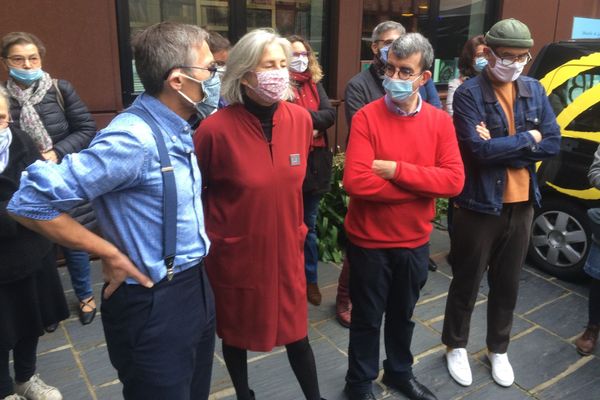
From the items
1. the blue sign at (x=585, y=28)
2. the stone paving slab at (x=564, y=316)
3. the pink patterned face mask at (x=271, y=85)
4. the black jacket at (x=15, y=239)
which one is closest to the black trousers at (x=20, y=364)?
the black jacket at (x=15, y=239)

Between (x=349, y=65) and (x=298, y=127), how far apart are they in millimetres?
4117

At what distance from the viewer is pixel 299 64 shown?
3.78m

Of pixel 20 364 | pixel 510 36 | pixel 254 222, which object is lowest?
pixel 20 364

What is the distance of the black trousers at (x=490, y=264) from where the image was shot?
2.96m

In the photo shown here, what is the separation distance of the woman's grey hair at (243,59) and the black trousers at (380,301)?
1041 mm

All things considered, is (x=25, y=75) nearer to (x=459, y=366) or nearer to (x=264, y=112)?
(x=264, y=112)

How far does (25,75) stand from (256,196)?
2.14 m

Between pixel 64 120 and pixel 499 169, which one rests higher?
pixel 64 120

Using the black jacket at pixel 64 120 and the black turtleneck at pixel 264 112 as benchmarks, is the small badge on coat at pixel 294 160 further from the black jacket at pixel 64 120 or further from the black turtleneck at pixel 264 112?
the black jacket at pixel 64 120

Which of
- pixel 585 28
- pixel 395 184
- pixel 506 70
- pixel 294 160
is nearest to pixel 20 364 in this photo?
pixel 294 160

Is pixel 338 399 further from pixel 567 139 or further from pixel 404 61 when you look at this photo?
pixel 567 139

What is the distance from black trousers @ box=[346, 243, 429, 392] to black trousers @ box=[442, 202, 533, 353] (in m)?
0.41

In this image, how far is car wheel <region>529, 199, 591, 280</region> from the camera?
433 cm

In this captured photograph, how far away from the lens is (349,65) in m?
6.27
